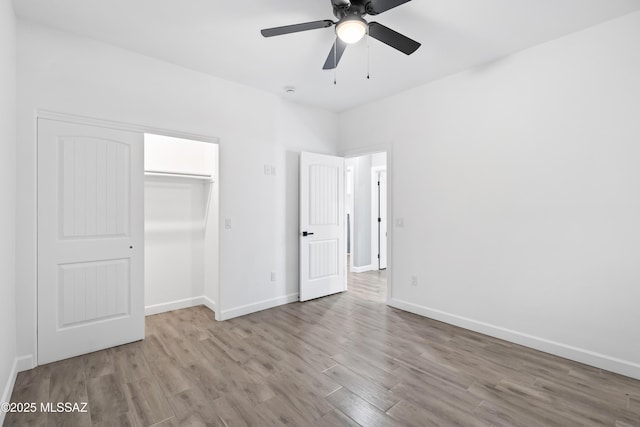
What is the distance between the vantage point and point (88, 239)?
2.79 meters

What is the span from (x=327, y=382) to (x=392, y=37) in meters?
2.60

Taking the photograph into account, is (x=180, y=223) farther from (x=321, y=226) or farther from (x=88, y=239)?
(x=321, y=226)

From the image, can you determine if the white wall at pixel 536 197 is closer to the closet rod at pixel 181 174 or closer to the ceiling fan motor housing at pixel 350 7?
the ceiling fan motor housing at pixel 350 7

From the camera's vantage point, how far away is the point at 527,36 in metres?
2.71

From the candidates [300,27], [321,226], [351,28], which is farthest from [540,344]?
[300,27]

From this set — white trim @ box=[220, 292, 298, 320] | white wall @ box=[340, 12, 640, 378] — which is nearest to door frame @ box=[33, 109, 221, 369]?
white trim @ box=[220, 292, 298, 320]

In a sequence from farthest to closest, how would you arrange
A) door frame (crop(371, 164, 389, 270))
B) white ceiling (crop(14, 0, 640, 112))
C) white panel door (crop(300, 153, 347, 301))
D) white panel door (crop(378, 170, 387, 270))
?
1. white panel door (crop(378, 170, 387, 270))
2. door frame (crop(371, 164, 389, 270))
3. white panel door (crop(300, 153, 347, 301))
4. white ceiling (crop(14, 0, 640, 112))

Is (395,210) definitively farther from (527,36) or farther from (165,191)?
(165,191)

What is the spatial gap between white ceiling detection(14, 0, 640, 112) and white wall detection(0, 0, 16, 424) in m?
0.45


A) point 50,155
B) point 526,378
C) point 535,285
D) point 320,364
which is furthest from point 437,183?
point 50,155

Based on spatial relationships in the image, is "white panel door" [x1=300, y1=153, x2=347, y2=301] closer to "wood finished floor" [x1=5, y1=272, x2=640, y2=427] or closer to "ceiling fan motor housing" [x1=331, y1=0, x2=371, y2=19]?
"wood finished floor" [x1=5, y1=272, x2=640, y2=427]

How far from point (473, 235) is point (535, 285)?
721 mm

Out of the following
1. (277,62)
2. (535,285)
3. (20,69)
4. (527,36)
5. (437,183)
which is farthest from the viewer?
(437,183)

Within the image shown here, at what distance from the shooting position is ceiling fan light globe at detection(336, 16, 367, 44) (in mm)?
2006
